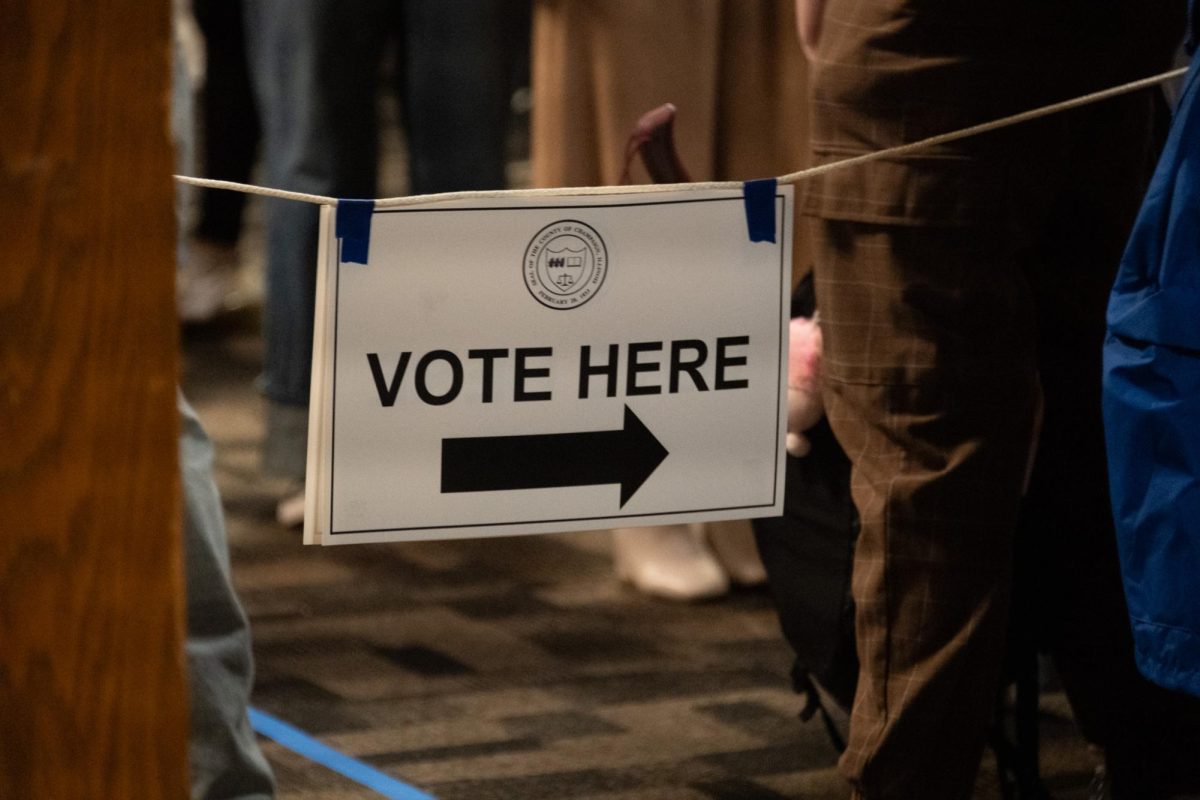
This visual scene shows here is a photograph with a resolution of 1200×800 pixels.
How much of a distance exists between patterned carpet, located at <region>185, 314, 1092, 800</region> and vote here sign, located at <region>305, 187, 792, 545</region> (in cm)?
57

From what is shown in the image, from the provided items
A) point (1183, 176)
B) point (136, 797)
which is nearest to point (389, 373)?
point (136, 797)

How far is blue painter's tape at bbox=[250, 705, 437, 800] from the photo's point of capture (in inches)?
77.4

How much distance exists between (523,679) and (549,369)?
93 cm

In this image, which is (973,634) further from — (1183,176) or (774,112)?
(774,112)

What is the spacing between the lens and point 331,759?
2.06 m

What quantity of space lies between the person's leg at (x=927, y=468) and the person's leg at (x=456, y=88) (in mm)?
1294

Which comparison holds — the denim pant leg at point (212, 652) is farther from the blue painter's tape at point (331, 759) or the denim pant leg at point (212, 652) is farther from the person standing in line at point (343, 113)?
the person standing in line at point (343, 113)

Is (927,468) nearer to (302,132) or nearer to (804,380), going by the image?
(804,380)

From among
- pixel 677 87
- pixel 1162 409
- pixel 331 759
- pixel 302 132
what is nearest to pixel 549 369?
pixel 1162 409

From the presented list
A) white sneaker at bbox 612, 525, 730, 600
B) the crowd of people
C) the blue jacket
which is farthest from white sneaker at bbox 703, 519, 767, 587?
the blue jacket

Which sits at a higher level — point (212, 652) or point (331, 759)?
point (212, 652)

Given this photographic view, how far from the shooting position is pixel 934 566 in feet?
5.39

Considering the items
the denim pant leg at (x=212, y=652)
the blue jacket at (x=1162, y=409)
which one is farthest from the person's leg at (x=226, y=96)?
the blue jacket at (x=1162, y=409)

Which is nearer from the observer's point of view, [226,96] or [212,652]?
[212,652]
